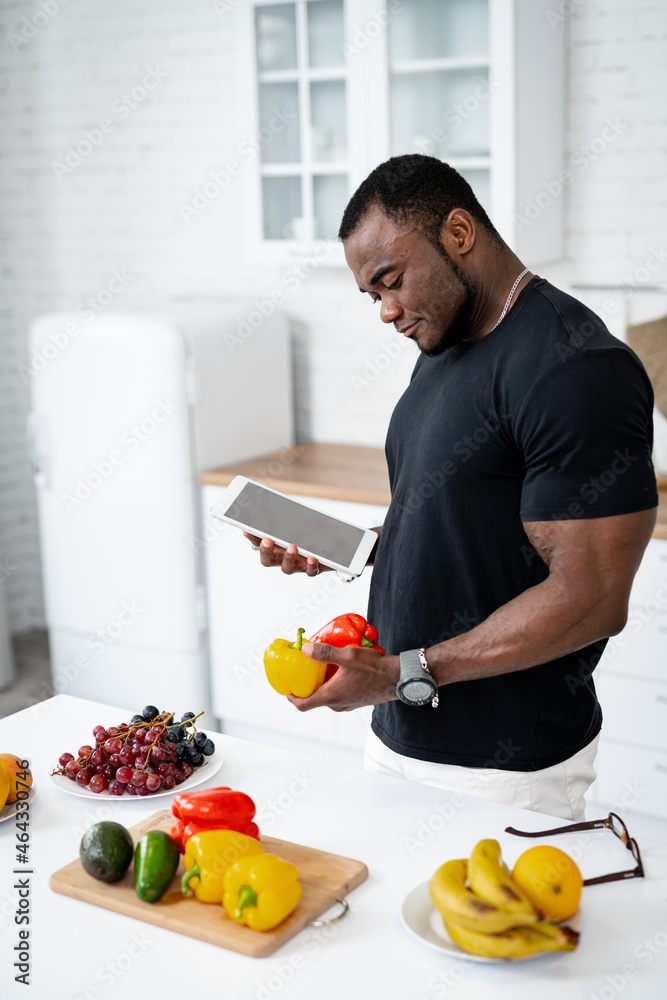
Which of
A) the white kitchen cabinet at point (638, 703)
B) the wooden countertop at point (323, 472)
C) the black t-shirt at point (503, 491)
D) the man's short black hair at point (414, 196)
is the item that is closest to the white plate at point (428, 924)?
the black t-shirt at point (503, 491)

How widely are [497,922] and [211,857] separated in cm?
32

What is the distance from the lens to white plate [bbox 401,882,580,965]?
105 cm

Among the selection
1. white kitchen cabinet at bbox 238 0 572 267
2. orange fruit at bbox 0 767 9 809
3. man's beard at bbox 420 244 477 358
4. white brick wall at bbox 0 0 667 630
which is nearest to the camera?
orange fruit at bbox 0 767 9 809

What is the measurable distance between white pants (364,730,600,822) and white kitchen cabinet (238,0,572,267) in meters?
1.71

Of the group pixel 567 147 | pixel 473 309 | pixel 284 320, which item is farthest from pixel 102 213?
pixel 473 309

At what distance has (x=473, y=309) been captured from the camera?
152cm

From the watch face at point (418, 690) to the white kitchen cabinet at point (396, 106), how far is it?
1.81 m

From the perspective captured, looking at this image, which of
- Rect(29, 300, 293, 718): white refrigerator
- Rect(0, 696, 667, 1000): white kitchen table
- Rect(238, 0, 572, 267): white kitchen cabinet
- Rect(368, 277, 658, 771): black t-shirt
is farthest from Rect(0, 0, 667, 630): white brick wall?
Rect(0, 696, 667, 1000): white kitchen table

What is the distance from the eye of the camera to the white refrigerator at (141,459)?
11.0 feet

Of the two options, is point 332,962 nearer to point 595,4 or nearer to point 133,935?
point 133,935

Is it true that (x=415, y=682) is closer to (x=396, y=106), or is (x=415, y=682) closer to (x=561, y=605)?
(x=561, y=605)

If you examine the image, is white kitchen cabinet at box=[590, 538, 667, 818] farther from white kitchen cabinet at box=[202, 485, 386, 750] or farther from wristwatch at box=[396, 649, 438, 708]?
wristwatch at box=[396, 649, 438, 708]

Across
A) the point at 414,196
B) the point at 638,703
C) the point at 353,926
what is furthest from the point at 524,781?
the point at 638,703

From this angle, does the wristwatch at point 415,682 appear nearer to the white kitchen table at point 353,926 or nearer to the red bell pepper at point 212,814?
the white kitchen table at point 353,926
